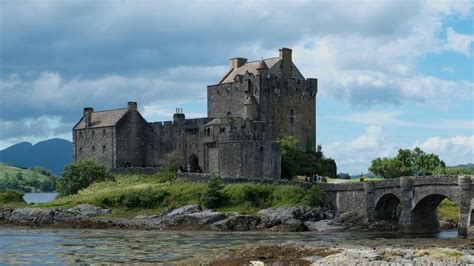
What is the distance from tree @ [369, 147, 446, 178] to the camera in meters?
116

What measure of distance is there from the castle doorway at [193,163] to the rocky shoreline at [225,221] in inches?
839

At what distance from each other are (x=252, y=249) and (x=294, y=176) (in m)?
50.4

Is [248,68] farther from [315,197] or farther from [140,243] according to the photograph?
[140,243]

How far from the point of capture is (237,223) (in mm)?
85812

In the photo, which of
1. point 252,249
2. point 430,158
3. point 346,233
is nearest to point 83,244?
point 252,249

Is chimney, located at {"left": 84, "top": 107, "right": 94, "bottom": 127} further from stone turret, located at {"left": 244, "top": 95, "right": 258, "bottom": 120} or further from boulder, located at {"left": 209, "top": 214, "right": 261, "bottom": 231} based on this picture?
boulder, located at {"left": 209, "top": 214, "right": 261, "bottom": 231}

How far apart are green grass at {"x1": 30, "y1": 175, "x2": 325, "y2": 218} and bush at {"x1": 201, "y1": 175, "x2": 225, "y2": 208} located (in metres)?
0.46

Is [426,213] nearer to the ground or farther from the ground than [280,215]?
farther from the ground

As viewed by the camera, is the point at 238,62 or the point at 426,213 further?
the point at 238,62

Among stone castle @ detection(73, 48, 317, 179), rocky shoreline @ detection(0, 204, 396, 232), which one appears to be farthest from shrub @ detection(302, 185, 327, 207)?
stone castle @ detection(73, 48, 317, 179)

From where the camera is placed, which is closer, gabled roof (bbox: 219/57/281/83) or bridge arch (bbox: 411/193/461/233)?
bridge arch (bbox: 411/193/461/233)

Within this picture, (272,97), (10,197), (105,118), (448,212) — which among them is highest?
(272,97)

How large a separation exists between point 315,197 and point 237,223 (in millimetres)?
10236

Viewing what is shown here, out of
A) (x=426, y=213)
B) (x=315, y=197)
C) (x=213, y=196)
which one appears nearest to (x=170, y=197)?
(x=213, y=196)
